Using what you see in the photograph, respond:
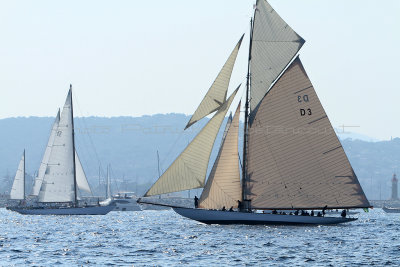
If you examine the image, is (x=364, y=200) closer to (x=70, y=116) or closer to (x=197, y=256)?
(x=197, y=256)

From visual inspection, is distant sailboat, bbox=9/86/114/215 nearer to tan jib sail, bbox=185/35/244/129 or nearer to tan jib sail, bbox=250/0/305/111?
tan jib sail, bbox=250/0/305/111

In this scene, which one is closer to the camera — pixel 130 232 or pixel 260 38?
pixel 260 38

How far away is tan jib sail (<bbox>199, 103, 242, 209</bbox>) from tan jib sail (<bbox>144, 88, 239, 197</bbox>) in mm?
2094

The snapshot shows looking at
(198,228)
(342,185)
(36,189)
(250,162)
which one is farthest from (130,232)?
(36,189)

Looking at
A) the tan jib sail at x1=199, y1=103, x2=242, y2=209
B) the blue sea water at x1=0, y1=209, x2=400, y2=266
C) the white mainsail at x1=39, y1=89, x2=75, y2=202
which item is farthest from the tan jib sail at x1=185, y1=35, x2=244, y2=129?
the white mainsail at x1=39, y1=89, x2=75, y2=202

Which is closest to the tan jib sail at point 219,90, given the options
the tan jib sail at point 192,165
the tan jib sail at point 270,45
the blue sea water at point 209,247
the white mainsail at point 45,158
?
the tan jib sail at point 192,165

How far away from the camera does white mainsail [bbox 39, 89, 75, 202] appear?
10988 centimetres

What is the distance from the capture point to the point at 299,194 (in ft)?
238

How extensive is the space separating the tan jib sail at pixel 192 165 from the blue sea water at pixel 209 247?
386 centimetres

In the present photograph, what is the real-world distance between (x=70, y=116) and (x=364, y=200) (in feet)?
160

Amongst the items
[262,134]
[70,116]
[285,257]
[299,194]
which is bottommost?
[285,257]

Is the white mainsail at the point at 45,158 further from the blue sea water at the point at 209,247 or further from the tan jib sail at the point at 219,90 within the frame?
the tan jib sail at the point at 219,90

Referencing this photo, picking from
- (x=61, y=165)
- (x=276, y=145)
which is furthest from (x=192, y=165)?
(x=61, y=165)

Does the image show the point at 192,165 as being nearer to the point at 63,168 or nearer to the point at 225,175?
the point at 225,175
